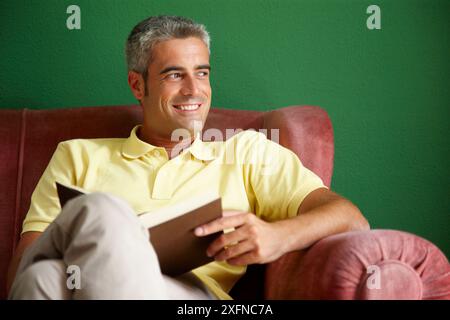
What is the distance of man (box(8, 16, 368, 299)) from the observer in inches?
49.4

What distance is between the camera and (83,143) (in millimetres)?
1744

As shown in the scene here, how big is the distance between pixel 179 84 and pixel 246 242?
2.05 ft

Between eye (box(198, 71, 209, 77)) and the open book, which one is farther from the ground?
eye (box(198, 71, 209, 77))

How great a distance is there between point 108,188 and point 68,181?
0.41 ft

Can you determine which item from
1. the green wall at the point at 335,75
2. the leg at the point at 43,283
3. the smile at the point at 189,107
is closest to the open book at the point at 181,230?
the leg at the point at 43,283

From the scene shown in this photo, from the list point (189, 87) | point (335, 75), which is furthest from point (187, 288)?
point (335, 75)

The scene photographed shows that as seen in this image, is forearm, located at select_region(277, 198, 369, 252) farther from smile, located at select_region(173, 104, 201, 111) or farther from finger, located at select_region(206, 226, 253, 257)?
smile, located at select_region(173, 104, 201, 111)

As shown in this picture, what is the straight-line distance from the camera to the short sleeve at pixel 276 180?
5.11 ft

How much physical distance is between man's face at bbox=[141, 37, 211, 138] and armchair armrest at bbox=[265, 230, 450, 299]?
0.66 meters

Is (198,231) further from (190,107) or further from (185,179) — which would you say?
(190,107)

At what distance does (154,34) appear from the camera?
1.73 meters

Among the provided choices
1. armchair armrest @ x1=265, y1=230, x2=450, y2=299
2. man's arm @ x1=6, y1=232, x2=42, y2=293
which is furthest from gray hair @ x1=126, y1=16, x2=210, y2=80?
armchair armrest @ x1=265, y1=230, x2=450, y2=299
